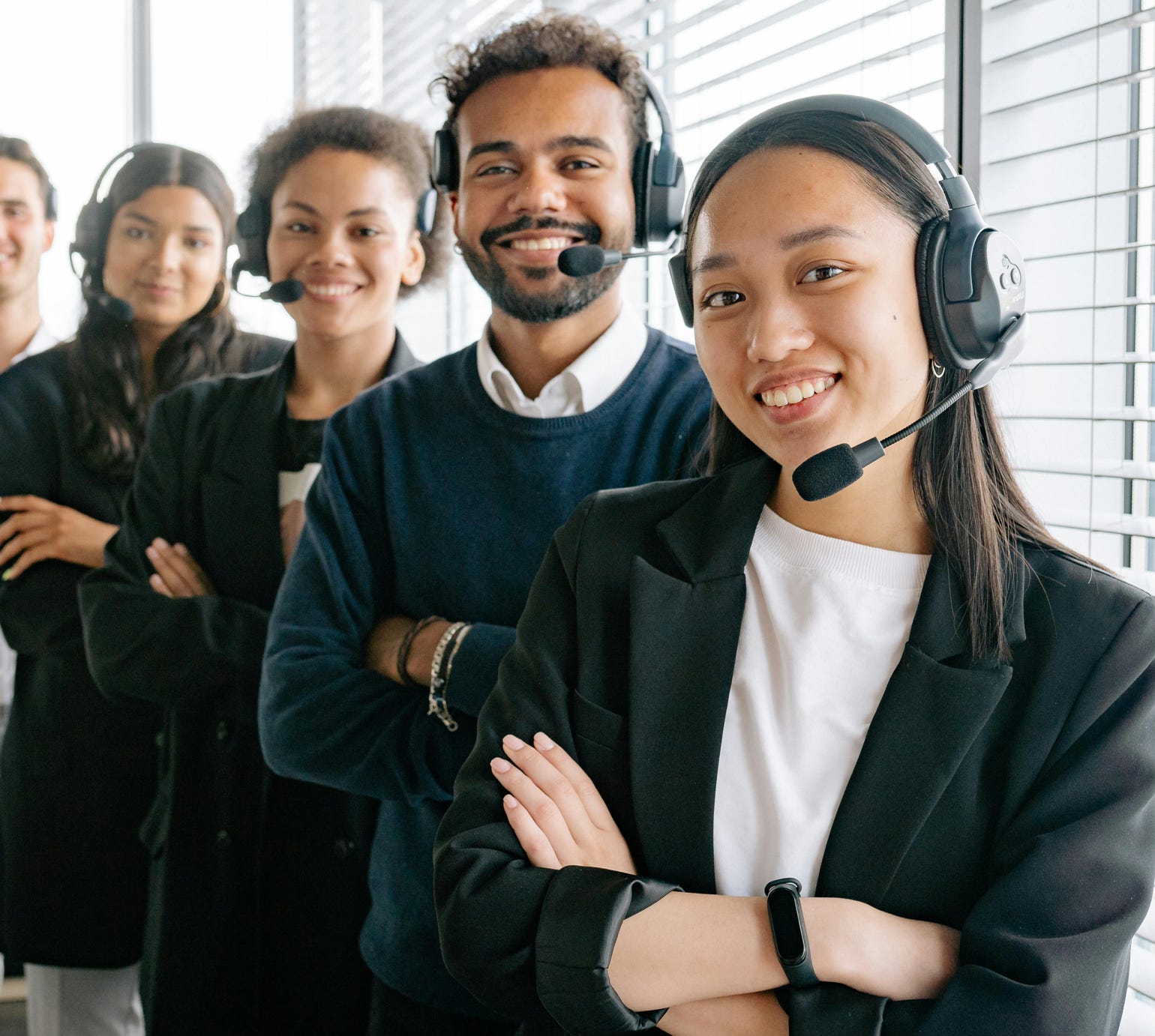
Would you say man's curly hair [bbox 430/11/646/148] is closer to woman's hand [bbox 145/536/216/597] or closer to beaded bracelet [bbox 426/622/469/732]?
beaded bracelet [bbox 426/622/469/732]

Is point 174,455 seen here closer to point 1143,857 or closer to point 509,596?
point 509,596

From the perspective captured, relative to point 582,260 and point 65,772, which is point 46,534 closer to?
point 65,772

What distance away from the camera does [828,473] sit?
936 millimetres

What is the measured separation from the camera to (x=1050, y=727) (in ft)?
3.07

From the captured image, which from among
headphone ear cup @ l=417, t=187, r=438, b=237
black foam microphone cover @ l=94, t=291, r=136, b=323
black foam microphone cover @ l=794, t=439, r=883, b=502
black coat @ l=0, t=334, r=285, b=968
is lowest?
black coat @ l=0, t=334, r=285, b=968

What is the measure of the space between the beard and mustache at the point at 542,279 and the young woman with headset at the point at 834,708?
45 cm

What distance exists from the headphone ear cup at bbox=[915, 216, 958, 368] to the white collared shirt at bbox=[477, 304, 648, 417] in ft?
2.04

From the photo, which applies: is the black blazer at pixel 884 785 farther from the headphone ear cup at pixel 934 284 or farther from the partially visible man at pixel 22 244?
the partially visible man at pixel 22 244

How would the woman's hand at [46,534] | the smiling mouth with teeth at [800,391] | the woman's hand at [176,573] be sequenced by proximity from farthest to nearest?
the woman's hand at [46,534]
the woman's hand at [176,573]
the smiling mouth with teeth at [800,391]

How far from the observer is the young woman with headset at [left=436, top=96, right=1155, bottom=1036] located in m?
0.92

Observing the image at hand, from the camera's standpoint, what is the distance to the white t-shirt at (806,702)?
1018 mm

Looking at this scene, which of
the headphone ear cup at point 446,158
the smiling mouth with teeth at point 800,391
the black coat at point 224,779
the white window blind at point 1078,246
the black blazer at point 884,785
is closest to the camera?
the black blazer at point 884,785

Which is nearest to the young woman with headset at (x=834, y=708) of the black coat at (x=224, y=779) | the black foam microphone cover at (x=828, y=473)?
the black foam microphone cover at (x=828, y=473)

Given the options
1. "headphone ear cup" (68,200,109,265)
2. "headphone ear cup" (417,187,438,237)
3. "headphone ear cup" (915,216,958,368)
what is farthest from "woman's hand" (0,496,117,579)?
"headphone ear cup" (915,216,958,368)
